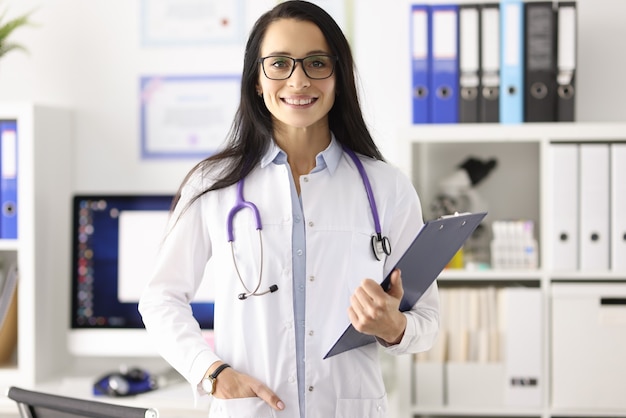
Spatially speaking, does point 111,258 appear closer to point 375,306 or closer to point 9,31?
point 9,31

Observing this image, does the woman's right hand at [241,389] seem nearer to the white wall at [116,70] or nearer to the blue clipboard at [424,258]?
the blue clipboard at [424,258]

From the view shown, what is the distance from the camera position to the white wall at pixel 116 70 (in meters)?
2.70

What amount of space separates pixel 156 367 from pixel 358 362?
1469 mm

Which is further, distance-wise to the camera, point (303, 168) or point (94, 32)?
point (94, 32)

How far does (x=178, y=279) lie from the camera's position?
144cm

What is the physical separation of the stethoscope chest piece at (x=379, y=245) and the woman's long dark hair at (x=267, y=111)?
171 mm

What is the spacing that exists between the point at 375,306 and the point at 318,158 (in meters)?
0.33

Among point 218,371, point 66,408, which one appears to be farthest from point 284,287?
point 66,408

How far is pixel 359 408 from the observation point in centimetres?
141

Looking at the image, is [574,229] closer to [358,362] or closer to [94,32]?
[358,362]

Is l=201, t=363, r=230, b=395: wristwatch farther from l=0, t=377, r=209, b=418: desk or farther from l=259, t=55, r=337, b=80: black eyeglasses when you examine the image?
l=0, t=377, r=209, b=418: desk

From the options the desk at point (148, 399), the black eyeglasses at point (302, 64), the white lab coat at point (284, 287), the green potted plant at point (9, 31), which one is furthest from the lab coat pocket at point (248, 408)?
the green potted plant at point (9, 31)

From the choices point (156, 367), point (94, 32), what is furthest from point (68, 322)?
point (94, 32)

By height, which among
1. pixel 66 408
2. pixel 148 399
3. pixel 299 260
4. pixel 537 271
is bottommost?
pixel 148 399
